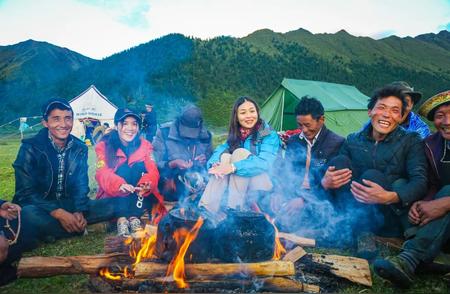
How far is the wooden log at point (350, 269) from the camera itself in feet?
9.12

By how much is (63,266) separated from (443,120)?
3.88 m

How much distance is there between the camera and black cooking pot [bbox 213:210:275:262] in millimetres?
2809

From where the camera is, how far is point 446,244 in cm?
311

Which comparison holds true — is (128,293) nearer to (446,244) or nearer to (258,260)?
(258,260)

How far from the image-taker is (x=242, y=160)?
3848 millimetres

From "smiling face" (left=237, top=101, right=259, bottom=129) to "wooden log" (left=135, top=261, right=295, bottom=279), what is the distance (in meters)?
2.07

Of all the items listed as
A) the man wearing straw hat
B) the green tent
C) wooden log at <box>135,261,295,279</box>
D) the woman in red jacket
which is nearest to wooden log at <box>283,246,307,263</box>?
wooden log at <box>135,261,295,279</box>

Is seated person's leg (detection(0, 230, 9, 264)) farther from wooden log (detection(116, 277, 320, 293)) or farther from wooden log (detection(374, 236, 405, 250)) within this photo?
wooden log (detection(374, 236, 405, 250))

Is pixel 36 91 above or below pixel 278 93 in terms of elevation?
above

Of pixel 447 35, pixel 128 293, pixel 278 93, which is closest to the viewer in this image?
pixel 128 293

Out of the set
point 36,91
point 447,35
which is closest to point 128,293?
point 36,91

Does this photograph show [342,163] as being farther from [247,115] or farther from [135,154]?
[135,154]

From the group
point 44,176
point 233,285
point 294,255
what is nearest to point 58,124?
point 44,176

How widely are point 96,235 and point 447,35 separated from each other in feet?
392
